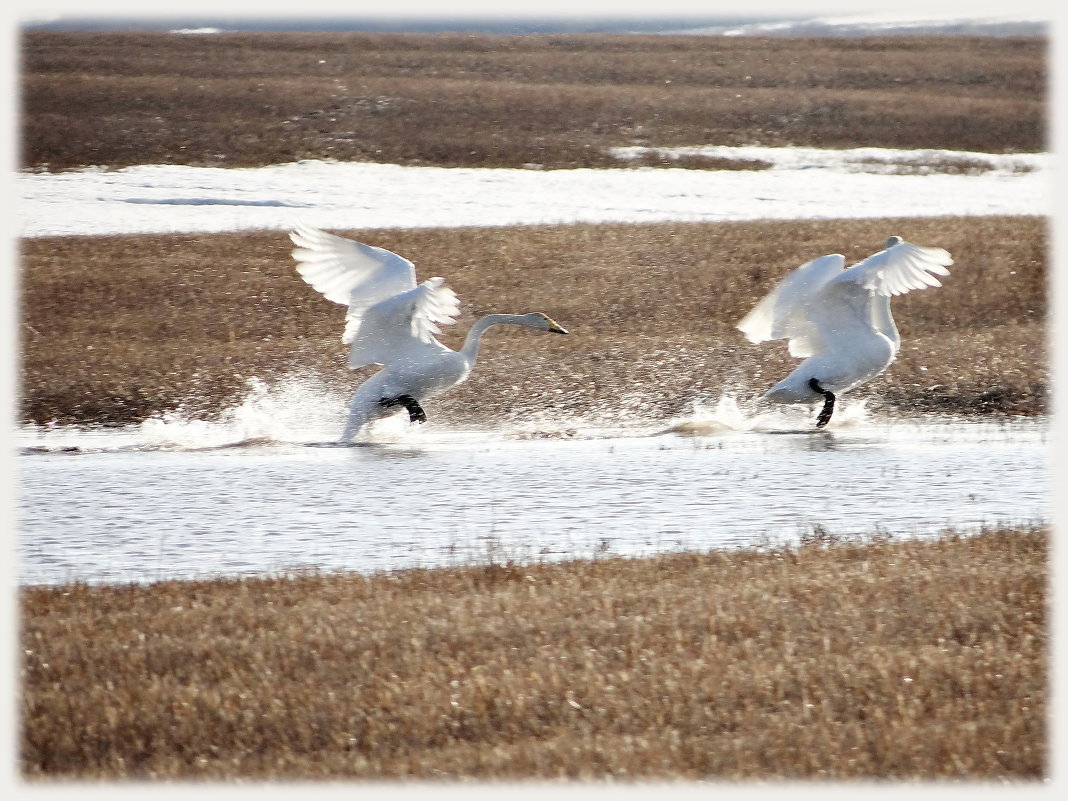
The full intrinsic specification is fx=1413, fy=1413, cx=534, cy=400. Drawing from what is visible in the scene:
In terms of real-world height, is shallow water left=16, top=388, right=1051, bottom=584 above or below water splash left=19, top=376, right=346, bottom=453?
above

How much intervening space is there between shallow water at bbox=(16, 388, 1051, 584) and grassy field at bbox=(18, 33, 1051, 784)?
875 mm

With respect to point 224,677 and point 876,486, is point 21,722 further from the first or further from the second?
point 876,486

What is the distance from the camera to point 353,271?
14.7 m

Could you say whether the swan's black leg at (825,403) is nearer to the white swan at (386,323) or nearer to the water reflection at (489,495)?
the water reflection at (489,495)

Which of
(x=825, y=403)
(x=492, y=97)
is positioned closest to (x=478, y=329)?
(x=825, y=403)

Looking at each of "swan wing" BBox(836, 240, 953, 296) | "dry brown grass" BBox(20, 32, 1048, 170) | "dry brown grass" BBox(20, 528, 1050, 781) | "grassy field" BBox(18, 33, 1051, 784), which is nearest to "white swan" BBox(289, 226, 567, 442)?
"grassy field" BBox(18, 33, 1051, 784)

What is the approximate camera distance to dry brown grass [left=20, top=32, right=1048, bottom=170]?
38.7 m

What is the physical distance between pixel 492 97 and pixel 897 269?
109 feet

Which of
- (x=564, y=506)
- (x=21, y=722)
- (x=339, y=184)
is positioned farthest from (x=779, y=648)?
(x=339, y=184)

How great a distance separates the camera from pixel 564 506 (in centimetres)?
1149

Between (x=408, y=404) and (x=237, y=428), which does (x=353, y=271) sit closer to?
(x=408, y=404)

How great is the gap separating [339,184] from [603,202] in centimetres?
653

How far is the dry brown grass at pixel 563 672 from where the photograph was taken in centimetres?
570

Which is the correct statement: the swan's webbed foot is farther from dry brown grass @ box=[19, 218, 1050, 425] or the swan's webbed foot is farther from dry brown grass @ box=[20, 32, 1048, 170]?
dry brown grass @ box=[20, 32, 1048, 170]
